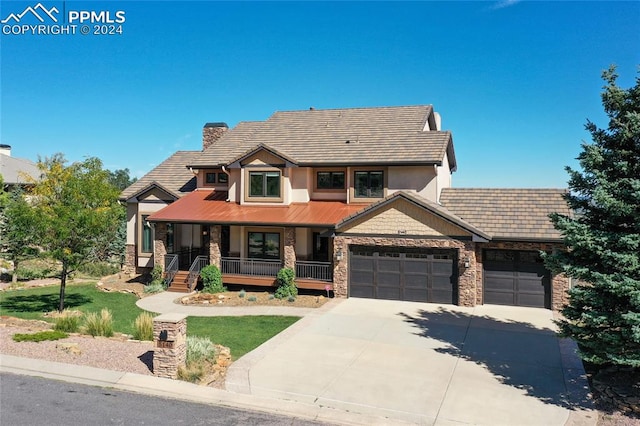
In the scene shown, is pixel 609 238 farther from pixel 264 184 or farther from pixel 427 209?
pixel 264 184

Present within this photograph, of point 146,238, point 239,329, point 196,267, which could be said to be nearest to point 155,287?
point 196,267

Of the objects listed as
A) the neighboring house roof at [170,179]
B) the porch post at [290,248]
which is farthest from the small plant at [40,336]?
the neighboring house roof at [170,179]

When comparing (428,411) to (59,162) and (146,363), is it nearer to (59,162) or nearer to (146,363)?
(146,363)

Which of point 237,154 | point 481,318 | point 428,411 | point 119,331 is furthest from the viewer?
point 237,154

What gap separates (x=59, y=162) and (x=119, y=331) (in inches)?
305

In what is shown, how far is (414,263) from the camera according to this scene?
18859mm

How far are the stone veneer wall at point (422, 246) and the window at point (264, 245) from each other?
3942 millimetres

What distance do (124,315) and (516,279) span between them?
1574cm

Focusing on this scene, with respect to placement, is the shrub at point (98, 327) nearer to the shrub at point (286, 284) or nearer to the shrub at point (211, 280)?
the shrub at point (211, 280)

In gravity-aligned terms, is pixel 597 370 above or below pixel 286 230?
below

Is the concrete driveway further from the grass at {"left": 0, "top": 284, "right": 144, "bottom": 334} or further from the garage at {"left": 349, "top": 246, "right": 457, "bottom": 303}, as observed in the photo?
the grass at {"left": 0, "top": 284, "right": 144, "bottom": 334}

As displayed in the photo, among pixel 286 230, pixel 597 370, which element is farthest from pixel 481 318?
pixel 286 230

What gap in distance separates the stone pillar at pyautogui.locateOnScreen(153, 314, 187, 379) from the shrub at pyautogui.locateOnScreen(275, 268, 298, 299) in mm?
9531

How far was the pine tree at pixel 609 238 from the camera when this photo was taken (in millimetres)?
9008
